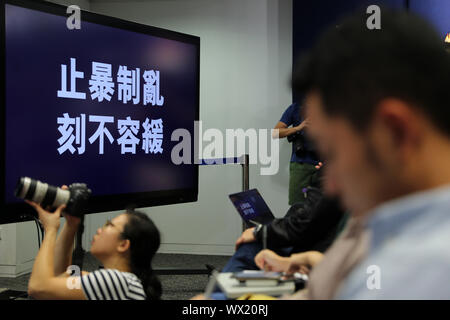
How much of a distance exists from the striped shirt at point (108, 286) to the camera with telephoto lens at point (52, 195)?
25cm

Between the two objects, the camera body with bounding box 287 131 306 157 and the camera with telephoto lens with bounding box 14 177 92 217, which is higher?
the camera body with bounding box 287 131 306 157

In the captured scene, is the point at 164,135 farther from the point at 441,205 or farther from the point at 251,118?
the point at 441,205

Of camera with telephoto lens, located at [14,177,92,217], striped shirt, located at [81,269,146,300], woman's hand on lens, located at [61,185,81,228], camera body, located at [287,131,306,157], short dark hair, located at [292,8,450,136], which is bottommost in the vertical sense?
striped shirt, located at [81,269,146,300]

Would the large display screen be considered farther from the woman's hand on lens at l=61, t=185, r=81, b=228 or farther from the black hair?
the black hair

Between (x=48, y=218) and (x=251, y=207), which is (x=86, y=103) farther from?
(x=48, y=218)

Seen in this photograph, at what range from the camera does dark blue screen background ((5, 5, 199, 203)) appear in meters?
2.62

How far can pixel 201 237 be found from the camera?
17.0 ft

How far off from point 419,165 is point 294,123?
3.97 meters

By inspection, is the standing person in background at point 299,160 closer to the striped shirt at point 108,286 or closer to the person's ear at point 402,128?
the striped shirt at point 108,286

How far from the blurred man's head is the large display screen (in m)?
2.36

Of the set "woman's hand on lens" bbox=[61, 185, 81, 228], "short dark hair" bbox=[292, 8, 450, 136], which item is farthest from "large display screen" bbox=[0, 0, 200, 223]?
"short dark hair" bbox=[292, 8, 450, 136]

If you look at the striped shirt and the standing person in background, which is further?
the standing person in background

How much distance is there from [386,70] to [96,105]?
2728mm

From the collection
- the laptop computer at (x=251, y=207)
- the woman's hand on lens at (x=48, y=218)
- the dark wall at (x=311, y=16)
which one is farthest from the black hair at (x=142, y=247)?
the dark wall at (x=311, y=16)
